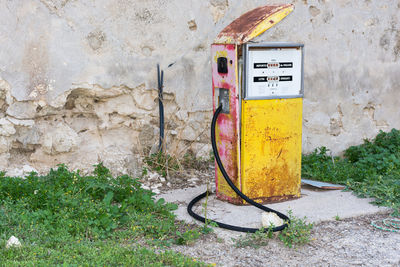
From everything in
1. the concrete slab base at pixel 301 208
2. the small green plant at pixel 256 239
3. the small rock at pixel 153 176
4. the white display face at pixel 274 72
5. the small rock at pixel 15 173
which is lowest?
the small green plant at pixel 256 239

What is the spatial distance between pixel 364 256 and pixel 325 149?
8.60 ft

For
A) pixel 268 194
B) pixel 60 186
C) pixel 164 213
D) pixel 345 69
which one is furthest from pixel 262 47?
pixel 345 69

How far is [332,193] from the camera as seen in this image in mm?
4633

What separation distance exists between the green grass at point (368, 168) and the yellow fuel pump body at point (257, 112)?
0.84 metres

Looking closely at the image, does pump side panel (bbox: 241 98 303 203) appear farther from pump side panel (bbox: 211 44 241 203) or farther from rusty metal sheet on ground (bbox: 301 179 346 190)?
rusty metal sheet on ground (bbox: 301 179 346 190)

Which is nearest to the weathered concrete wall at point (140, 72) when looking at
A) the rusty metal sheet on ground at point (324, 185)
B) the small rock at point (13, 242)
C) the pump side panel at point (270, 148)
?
the rusty metal sheet on ground at point (324, 185)

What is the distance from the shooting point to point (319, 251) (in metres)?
3.43

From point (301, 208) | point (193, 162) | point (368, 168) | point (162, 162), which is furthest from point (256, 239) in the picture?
point (368, 168)

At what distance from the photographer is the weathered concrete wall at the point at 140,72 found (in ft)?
15.6

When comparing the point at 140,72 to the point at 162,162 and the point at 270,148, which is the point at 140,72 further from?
the point at 270,148

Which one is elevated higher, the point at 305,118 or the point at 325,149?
the point at 305,118

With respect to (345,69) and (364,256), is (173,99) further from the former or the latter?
(364,256)

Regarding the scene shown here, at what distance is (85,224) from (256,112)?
5.38 ft

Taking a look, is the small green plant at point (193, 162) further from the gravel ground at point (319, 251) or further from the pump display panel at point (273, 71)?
the gravel ground at point (319, 251)
